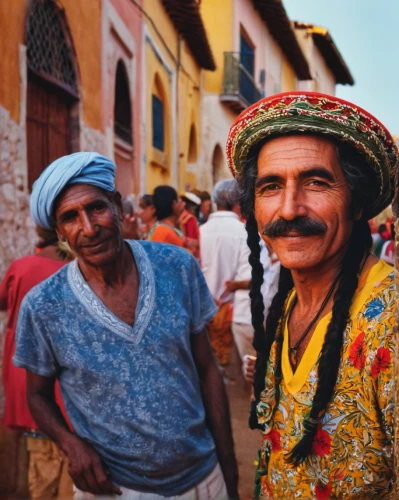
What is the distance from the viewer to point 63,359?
2139 mm

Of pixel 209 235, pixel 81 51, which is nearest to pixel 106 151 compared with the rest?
pixel 81 51

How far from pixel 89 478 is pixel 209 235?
3.45 meters

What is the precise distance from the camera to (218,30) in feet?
53.7

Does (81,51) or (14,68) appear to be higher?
(81,51)

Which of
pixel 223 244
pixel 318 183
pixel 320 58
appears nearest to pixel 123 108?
pixel 223 244

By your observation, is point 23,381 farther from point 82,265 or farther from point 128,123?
point 128,123

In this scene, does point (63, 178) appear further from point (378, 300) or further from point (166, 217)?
point (166, 217)

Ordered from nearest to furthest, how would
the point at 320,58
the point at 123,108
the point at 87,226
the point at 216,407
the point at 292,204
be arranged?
the point at 292,204
the point at 87,226
the point at 216,407
the point at 123,108
the point at 320,58

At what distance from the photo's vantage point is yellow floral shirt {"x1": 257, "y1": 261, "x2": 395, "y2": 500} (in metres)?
1.37

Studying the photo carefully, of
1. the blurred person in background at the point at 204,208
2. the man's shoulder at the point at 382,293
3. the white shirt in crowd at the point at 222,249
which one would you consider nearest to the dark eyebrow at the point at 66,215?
the man's shoulder at the point at 382,293

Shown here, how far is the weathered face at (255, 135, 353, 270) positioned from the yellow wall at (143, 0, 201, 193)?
850 cm

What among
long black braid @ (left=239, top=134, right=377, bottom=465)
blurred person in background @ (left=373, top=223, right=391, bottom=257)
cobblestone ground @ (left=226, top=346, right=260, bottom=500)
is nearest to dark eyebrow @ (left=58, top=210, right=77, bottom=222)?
long black braid @ (left=239, top=134, right=377, bottom=465)

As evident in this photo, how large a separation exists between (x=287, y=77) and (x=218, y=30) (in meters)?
8.48

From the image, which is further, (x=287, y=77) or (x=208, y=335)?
(x=287, y=77)
